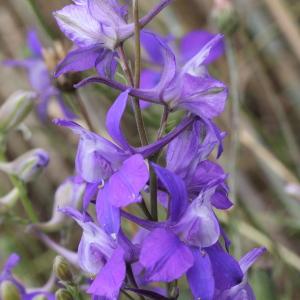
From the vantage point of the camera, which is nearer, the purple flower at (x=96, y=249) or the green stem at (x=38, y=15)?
the purple flower at (x=96, y=249)

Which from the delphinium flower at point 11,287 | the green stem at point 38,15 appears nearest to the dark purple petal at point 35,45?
the green stem at point 38,15

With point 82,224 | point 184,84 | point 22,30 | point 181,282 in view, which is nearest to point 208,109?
point 184,84

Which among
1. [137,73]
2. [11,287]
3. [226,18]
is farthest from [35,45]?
[137,73]

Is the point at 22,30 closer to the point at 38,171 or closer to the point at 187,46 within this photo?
the point at 187,46

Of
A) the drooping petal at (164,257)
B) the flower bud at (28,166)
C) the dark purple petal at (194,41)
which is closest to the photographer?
the drooping petal at (164,257)

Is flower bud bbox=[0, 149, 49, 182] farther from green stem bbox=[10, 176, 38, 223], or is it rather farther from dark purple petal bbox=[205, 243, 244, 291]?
dark purple petal bbox=[205, 243, 244, 291]

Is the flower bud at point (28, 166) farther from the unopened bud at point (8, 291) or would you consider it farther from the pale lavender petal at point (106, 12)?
the pale lavender petal at point (106, 12)

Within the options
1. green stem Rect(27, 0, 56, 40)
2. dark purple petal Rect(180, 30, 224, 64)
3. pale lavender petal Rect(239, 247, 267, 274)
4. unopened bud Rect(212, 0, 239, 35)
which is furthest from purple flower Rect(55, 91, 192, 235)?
dark purple petal Rect(180, 30, 224, 64)
